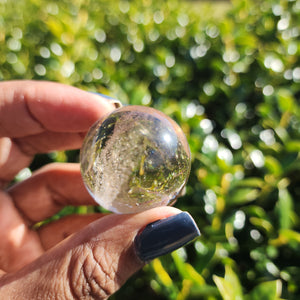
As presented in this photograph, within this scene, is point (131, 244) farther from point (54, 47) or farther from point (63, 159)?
point (54, 47)

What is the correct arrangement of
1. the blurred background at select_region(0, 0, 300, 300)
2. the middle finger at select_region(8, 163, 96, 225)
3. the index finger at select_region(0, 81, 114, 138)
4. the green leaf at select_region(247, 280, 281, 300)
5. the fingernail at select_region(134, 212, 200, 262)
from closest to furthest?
the fingernail at select_region(134, 212, 200, 262), the green leaf at select_region(247, 280, 281, 300), the blurred background at select_region(0, 0, 300, 300), the index finger at select_region(0, 81, 114, 138), the middle finger at select_region(8, 163, 96, 225)

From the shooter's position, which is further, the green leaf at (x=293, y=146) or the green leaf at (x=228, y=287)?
the green leaf at (x=293, y=146)

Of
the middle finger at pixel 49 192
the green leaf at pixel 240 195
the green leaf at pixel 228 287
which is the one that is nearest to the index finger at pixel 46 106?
the middle finger at pixel 49 192

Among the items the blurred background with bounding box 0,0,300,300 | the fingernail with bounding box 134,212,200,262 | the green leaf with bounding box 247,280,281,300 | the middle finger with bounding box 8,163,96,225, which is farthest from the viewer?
the middle finger with bounding box 8,163,96,225

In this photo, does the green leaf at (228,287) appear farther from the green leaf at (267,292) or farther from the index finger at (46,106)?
the index finger at (46,106)

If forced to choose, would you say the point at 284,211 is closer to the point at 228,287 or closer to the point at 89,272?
the point at 228,287

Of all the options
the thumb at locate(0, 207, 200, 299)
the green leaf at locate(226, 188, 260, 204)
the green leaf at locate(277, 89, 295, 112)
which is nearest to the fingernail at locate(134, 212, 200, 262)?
the thumb at locate(0, 207, 200, 299)

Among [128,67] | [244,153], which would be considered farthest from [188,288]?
[128,67]

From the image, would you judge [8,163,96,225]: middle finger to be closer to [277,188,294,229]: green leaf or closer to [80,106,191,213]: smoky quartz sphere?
[80,106,191,213]: smoky quartz sphere
